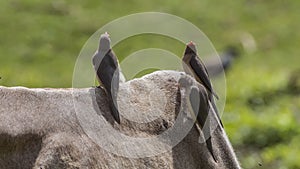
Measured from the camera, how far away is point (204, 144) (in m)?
4.62

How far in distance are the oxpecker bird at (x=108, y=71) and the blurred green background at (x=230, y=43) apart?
7.97 meters

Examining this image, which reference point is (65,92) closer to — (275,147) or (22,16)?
(275,147)

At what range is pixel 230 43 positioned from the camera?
23391mm

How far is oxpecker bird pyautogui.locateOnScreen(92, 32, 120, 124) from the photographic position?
14.2 feet

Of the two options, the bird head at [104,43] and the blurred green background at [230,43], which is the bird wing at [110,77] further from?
the blurred green background at [230,43]

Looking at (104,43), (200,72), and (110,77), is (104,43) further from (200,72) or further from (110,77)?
(200,72)

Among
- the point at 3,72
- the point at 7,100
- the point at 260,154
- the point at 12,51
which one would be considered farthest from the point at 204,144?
the point at 12,51

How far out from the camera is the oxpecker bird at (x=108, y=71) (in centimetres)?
432

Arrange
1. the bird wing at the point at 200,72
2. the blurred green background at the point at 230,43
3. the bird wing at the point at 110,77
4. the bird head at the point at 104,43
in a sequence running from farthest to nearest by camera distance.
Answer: the blurred green background at the point at 230,43
the bird wing at the point at 200,72
the bird head at the point at 104,43
the bird wing at the point at 110,77

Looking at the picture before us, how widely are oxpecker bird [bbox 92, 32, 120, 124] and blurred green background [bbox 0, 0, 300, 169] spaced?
7970 millimetres

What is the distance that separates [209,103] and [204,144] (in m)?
0.29

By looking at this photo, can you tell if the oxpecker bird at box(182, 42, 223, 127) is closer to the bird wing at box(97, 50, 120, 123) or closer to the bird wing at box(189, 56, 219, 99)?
the bird wing at box(189, 56, 219, 99)

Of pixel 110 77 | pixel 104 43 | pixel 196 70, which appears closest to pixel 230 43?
pixel 196 70

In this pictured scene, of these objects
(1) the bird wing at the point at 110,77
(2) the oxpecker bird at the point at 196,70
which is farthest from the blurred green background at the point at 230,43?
(1) the bird wing at the point at 110,77
